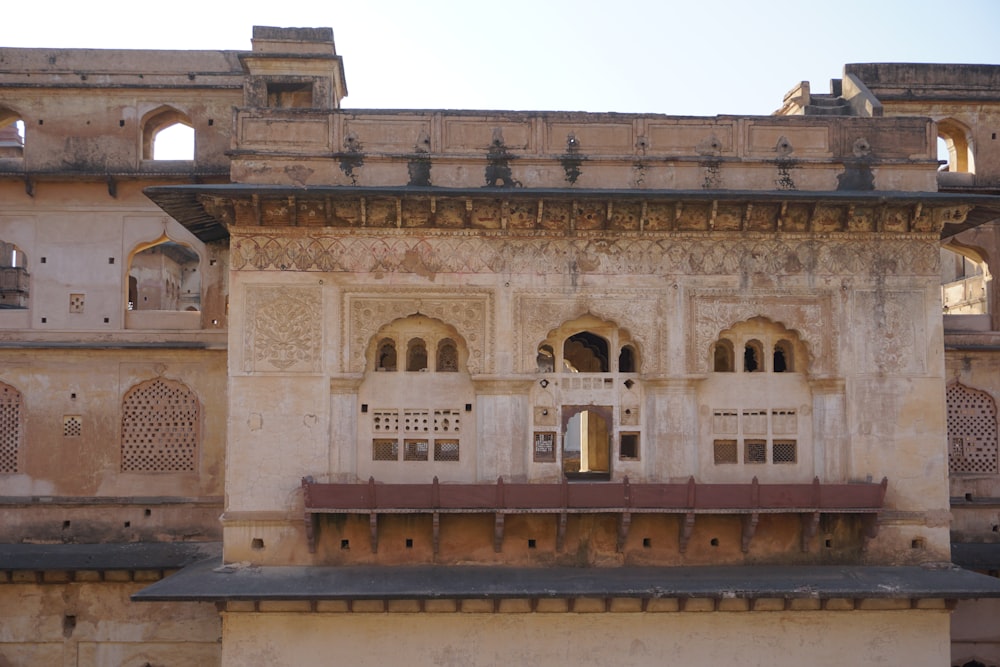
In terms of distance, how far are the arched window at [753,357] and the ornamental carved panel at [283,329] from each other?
584 cm

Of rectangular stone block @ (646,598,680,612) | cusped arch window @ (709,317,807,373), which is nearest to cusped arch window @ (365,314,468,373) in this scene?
cusped arch window @ (709,317,807,373)

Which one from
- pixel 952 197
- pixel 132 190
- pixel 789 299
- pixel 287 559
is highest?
pixel 132 190

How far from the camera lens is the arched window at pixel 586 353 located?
43.7 ft

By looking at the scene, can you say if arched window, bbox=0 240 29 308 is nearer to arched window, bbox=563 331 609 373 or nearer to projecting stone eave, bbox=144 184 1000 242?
projecting stone eave, bbox=144 184 1000 242

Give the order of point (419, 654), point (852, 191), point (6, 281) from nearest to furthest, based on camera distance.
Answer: point (419, 654), point (852, 191), point (6, 281)

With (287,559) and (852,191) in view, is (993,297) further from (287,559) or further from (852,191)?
(287,559)

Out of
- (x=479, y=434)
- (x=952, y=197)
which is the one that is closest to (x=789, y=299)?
(x=952, y=197)

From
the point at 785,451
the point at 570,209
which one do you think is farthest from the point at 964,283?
the point at 570,209

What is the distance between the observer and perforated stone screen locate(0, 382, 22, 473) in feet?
45.2

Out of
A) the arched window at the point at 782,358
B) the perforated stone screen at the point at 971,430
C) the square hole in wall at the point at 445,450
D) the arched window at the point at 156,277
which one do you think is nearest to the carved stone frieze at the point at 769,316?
the arched window at the point at 782,358

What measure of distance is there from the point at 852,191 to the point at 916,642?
5.89 m

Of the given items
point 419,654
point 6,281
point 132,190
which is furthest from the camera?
point 6,281

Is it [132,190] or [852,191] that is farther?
[132,190]

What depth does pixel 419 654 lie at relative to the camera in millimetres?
10727
